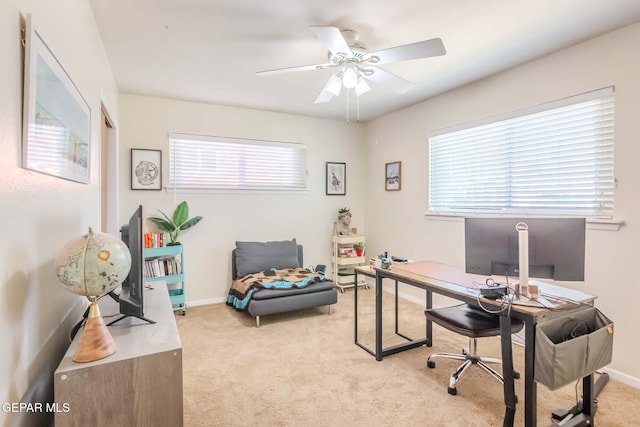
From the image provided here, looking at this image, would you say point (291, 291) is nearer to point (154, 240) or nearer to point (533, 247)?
point (154, 240)

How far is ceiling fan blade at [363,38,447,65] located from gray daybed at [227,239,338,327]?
238 centimetres

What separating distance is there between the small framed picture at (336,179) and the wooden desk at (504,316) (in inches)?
84.7

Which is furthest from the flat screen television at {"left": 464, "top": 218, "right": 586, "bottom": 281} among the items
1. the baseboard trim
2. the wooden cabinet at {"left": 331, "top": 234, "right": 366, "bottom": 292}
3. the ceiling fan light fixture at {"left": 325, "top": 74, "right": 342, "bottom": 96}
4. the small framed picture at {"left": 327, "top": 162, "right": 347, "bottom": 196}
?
the baseboard trim

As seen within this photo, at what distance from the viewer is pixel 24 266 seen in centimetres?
108

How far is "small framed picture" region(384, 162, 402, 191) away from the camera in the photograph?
4.48 metres

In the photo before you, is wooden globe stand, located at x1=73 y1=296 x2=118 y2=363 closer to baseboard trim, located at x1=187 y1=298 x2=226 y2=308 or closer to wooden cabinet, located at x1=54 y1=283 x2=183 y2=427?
wooden cabinet, located at x1=54 y1=283 x2=183 y2=427

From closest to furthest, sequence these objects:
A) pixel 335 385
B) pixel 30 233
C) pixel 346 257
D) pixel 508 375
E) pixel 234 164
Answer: pixel 30 233
pixel 508 375
pixel 335 385
pixel 234 164
pixel 346 257

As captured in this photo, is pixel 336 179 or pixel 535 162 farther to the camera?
pixel 336 179

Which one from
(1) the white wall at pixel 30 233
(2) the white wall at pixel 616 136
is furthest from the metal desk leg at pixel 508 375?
(1) the white wall at pixel 30 233

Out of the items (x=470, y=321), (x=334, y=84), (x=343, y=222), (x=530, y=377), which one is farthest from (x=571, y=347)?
(x=343, y=222)

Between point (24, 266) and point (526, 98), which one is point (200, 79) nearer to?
point (24, 266)

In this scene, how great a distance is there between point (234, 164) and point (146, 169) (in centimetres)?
102

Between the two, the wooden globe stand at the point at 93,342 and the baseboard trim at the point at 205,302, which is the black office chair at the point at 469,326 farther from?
the baseboard trim at the point at 205,302

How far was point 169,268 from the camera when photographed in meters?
3.78
